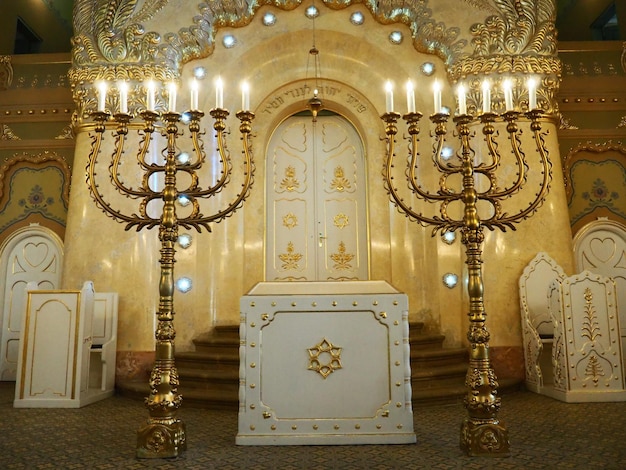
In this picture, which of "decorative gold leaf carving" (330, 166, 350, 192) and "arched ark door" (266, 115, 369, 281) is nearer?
"arched ark door" (266, 115, 369, 281)

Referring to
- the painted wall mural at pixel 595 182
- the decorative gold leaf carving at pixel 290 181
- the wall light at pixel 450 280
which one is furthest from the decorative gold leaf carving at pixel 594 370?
the decorative gold leaf carving at pixel 290 181

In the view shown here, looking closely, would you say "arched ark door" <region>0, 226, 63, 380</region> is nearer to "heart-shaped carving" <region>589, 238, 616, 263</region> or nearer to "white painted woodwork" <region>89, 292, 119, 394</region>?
"white painted woodwork" <region>89, 292, 119, 394</region>

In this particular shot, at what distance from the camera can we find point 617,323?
16.7 ft

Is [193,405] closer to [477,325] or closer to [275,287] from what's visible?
[275,287]

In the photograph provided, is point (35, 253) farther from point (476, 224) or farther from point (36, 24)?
point (476, 224)

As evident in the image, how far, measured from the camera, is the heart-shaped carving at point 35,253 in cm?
750

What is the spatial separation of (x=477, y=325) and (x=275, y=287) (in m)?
1.43

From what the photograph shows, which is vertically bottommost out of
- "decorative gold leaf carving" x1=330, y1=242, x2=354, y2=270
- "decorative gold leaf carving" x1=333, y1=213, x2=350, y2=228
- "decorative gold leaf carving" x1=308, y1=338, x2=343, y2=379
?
"decorative gold leaf carving" x1=308, y1=338, x2=343, y2=379

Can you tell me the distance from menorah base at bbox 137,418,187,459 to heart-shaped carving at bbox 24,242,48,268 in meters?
5.24

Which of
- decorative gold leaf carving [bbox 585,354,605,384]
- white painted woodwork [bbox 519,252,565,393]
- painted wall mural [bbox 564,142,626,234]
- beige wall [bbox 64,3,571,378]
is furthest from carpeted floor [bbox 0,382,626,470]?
painted wall mural [bbox 564,142,626,234]

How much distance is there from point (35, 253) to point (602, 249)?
8246 mm

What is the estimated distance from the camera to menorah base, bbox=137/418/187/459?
317 centimetres

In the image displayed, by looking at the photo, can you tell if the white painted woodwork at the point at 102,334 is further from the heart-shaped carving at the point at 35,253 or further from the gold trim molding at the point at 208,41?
the gold trim molding at the point at 208,41

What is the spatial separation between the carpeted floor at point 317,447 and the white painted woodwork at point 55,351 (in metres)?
0.23
